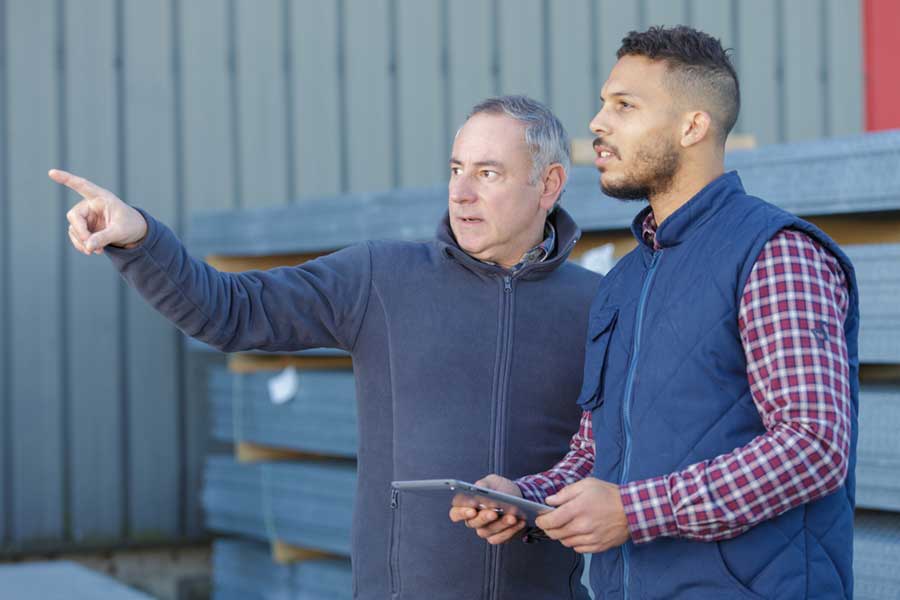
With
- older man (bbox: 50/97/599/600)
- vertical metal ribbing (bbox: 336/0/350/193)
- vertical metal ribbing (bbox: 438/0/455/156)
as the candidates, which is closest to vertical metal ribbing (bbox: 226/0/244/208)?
vertical metal ribbing (bbox: 336/0/350/193)

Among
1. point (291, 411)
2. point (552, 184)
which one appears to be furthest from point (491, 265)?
point (291, 411)

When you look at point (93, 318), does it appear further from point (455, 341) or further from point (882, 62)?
point (882, 62)

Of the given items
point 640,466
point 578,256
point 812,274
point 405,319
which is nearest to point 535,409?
point 405,319

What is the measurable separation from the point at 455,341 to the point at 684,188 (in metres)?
0.67

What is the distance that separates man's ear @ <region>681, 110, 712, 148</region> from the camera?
2.13 m

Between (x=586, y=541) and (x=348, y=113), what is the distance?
416 centimetres

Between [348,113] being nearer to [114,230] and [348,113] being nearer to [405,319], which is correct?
[405,319]

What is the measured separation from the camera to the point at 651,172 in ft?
7.04

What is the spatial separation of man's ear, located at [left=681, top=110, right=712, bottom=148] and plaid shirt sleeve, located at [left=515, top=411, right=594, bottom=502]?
57cm

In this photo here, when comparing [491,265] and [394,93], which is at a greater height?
[394,93]

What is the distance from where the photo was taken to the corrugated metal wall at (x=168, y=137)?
537cm

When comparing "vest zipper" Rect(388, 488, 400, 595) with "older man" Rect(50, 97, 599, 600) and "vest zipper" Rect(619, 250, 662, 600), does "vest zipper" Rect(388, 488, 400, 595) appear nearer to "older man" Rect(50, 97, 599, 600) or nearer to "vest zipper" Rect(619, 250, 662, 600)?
"older man" Rect(50, 97, 599, 600)

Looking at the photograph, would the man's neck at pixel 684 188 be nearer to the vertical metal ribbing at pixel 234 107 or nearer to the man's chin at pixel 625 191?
the man's chin at pixel 625 191

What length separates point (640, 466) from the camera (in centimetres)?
201
